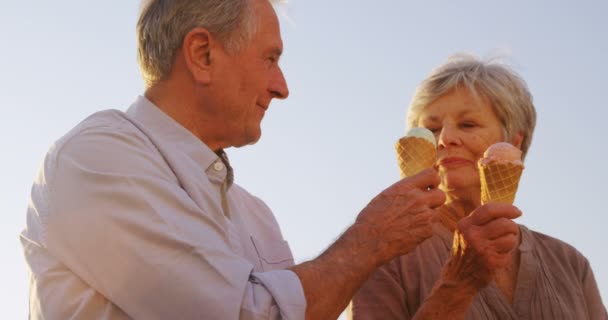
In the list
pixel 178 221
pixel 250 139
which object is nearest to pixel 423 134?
pixel 250 139

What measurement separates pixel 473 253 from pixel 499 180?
16.1 inches

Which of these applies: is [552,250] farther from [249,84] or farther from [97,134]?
[97,134]

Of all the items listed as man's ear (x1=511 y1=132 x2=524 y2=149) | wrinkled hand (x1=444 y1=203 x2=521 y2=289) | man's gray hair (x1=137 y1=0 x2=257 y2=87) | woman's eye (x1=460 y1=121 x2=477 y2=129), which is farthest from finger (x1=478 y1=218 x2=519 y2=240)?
man's gray hair (x1=137 y1=0 x2=257 y2=87)

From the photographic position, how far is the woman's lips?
15.2 feet

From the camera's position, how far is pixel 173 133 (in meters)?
3.70

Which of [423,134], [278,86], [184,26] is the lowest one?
[423,134]

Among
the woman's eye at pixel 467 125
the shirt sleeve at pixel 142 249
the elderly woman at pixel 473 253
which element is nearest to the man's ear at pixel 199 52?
the shirt sleeve at pixel 142 249

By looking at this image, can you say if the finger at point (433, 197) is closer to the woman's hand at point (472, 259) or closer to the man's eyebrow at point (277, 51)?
the woman's hand at point (472, 259)

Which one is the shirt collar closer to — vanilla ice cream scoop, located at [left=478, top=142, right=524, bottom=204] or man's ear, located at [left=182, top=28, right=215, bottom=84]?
man's ear, located at [left=182, top=28, right=215, bottom=84]

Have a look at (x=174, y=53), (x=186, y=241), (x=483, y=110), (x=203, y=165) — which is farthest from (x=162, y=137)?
(x=483, y=110)

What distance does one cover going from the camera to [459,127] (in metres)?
4.66

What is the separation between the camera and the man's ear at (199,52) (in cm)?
389

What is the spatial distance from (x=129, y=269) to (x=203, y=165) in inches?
33.3

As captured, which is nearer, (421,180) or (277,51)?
(421,180)
